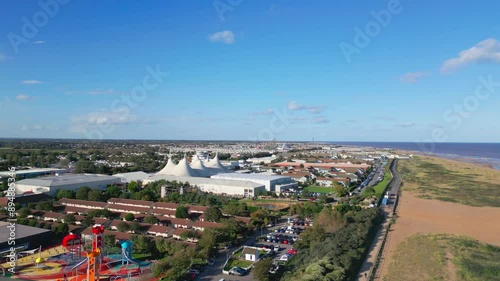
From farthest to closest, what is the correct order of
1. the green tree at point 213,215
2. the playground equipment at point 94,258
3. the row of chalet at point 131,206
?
the row of chalet at point 131,206, the green tree at point 213,215, the playground equipment at point 94,258

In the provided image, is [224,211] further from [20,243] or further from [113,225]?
[20,243]

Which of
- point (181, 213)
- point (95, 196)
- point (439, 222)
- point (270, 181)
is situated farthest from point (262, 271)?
point (270, 181)

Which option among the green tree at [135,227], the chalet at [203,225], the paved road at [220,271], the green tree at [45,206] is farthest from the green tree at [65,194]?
the paved road at [220,271]

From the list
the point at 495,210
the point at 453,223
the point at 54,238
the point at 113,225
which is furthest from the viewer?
the point at 495,210

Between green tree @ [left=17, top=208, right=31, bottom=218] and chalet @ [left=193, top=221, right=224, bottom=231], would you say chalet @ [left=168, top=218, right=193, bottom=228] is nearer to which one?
chalet @ [left=193, top=221, right=224, bottom=231]

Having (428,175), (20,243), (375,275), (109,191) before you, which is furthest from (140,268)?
(428,175)

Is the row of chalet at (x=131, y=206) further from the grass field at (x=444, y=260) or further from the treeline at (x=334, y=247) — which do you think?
the grass field at (x=444, y=260)
